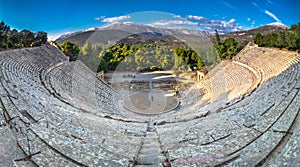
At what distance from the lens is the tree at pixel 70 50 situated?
3362 cm

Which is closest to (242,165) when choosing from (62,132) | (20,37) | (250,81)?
(62,132)

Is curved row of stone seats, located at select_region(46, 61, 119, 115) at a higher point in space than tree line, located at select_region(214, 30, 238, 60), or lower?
lower

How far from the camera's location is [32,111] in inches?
338

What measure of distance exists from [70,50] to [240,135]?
106 feet

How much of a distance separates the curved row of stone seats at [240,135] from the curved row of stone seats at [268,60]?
4996 millimetres

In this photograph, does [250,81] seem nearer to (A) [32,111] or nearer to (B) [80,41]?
(A) [32,111]

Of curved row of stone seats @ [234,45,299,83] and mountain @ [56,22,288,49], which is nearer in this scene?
curved row of stone seats @ [234,45,299,83]

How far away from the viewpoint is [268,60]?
19234mm

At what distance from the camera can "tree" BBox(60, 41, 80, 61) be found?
3362cm

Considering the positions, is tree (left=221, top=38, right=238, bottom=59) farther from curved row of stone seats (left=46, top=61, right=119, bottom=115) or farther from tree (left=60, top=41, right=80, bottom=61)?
tree (left=60, top=41, right=80, bottom=61)

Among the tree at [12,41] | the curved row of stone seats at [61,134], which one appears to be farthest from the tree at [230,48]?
the tree at [12,41]

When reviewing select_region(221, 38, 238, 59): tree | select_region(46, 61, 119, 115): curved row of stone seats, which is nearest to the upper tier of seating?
select_region(46, 61, 119, 115): curved row of stone seats

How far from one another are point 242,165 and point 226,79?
16.9 m

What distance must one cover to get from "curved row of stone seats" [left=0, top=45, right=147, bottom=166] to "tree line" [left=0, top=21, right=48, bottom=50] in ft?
49.6
